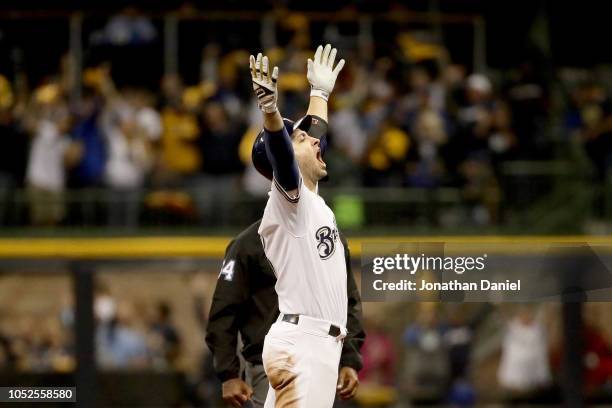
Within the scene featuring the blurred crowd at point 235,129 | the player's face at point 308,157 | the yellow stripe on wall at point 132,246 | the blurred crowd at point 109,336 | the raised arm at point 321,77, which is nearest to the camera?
the player's face at point 308,157

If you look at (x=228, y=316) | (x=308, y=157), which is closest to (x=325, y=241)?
(x=308, y=157)

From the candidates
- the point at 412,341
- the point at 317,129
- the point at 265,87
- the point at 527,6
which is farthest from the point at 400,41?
the point at 265,87

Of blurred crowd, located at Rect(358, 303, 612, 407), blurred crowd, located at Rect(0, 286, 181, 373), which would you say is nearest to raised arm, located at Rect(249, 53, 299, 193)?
blurred crowd, located at Rect(0, 286, 181, 373)

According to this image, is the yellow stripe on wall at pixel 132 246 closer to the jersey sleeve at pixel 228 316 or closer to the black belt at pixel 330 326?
the jersey sleeve at pixel 228 316

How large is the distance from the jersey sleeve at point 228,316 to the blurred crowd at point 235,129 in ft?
19.9

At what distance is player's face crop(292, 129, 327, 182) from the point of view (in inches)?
214

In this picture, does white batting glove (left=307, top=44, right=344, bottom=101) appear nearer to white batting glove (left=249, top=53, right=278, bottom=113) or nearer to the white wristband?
the white wristband

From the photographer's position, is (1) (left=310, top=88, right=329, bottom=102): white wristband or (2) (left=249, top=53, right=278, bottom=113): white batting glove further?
(1) (left=310, top=88, right=329, bottom=102): white wristband

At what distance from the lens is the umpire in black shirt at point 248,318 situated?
5.72m

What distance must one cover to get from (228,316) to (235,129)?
649 cm

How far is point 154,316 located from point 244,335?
5.88 m

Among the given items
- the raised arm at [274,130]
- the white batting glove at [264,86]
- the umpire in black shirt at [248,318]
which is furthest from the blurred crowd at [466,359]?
the white batting glove at [264,86]

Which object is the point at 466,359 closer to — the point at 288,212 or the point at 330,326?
the point at 330,326

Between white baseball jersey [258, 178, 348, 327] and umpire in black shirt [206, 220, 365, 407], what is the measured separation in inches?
17.1
